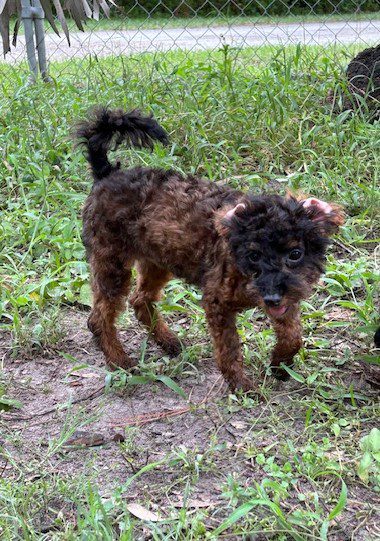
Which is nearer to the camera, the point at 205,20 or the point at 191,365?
the point at 191,365

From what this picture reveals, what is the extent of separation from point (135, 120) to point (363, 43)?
17.9 feet

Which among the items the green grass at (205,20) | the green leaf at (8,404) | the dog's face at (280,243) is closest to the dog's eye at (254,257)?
the dog's face at (280,243)

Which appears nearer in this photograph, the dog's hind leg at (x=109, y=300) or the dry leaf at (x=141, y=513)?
the dry leaf at (x=141, y=513)

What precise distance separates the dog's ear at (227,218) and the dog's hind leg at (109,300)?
0.71 metres

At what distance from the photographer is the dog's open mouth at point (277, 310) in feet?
10.3

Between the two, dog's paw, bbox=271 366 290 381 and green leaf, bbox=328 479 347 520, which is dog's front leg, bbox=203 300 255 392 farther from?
green leaf, bbox=328 479 347 520

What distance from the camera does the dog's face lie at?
3.10 m

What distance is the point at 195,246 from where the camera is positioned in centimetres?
356

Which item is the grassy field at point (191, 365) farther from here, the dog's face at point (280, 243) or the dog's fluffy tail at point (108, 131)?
the dog's fluffy tail at point (108, 131)

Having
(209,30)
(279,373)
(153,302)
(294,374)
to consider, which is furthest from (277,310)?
(209,30)

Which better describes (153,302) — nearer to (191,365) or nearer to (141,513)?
(191,365)

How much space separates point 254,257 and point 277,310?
24cm

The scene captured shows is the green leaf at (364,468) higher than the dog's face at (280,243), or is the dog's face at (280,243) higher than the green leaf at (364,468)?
the dog's face at (280,243)

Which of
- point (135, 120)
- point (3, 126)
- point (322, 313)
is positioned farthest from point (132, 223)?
point (3, 126)
